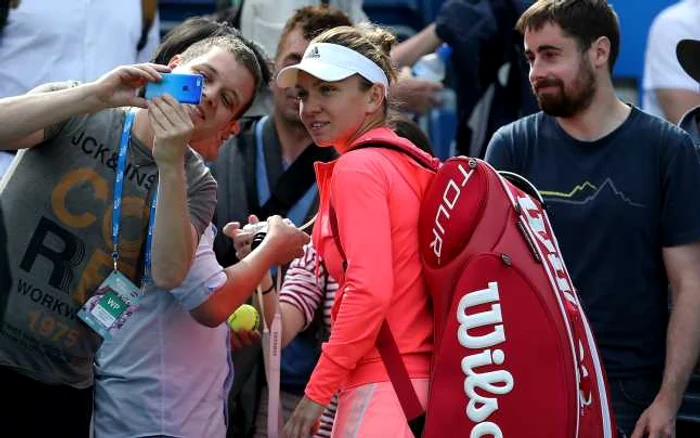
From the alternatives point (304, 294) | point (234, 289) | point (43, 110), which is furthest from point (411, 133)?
point (43, 110)

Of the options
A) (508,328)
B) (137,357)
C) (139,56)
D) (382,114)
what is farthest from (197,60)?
(139,56)

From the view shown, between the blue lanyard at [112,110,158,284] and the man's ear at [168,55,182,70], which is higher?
the man's ear at [168,55,182,70]

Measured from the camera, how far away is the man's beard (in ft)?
14.2

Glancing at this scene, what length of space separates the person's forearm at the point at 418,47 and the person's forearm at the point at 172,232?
120 inches

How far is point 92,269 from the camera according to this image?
3.53 m

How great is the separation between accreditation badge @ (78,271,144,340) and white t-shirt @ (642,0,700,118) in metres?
3.11

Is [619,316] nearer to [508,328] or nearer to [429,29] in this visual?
[508,328]

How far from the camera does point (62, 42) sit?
5.46 meters

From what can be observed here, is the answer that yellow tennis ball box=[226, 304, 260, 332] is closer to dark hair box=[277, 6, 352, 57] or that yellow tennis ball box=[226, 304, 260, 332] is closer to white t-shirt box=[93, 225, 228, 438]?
white t-shirt box=[93, 225, 228, 438]

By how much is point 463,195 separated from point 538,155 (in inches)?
36.8

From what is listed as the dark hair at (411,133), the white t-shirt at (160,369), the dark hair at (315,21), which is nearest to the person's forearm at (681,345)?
the dark hair at (411,133)

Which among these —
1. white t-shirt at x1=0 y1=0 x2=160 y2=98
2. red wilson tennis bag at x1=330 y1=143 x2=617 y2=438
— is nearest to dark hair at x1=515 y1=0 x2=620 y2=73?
red wilson tennis bag at x1=330 y1=143 x2=617 y2=438

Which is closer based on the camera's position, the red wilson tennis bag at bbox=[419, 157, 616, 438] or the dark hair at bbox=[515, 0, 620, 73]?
the red wilson tennis bag at bbox=[419, 157, 616, 438]

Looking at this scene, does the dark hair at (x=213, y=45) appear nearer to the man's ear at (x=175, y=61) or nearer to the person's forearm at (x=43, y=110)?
the man's ear at (x=175, y=61)
